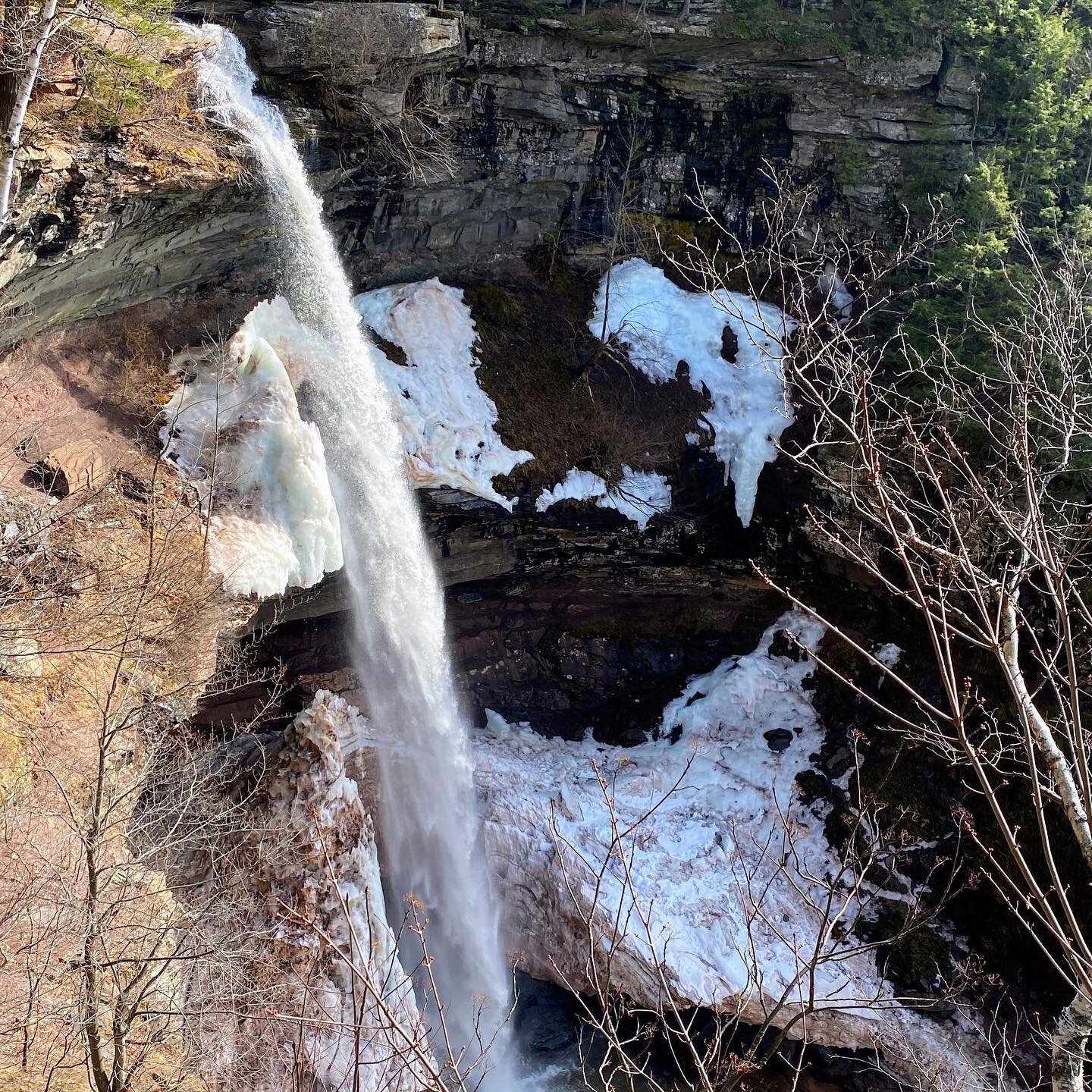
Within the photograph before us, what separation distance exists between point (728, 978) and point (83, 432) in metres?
11.5

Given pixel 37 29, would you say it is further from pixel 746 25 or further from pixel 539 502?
pixel 746 25

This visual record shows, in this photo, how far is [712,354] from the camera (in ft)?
56.7

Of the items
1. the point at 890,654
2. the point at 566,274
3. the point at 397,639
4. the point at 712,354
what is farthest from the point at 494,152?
the point at 890,654

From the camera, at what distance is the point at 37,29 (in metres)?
7.62

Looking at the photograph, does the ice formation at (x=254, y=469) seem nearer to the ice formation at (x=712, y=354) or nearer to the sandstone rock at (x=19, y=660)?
the sandstone rock at (x=19, y=660)

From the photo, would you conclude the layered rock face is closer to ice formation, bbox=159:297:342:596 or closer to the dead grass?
the dead grass

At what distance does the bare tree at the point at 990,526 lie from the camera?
347cm

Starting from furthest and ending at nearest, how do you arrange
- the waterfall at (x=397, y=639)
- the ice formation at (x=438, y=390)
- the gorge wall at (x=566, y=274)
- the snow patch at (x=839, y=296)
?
the snow patch at (x=839, y=296) → the ice formation at (x=438, y=390) → the gorge wall at (x=566, y=274) → the waterfall at (x=397, y=639)

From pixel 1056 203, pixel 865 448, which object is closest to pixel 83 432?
pixel 865 448

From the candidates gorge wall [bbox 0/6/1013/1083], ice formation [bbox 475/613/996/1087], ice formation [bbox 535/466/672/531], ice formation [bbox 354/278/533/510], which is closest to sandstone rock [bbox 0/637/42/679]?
gorge wall [bbox 0/6/1013/1083]

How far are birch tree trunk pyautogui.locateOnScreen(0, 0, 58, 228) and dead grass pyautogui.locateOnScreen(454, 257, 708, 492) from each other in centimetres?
855

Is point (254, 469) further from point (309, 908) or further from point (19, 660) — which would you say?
point (309, 908)

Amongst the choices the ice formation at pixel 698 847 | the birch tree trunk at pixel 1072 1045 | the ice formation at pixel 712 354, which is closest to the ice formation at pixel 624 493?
the ice formation at pixel 712 354

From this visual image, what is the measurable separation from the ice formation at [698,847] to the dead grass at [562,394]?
442 centimetres
